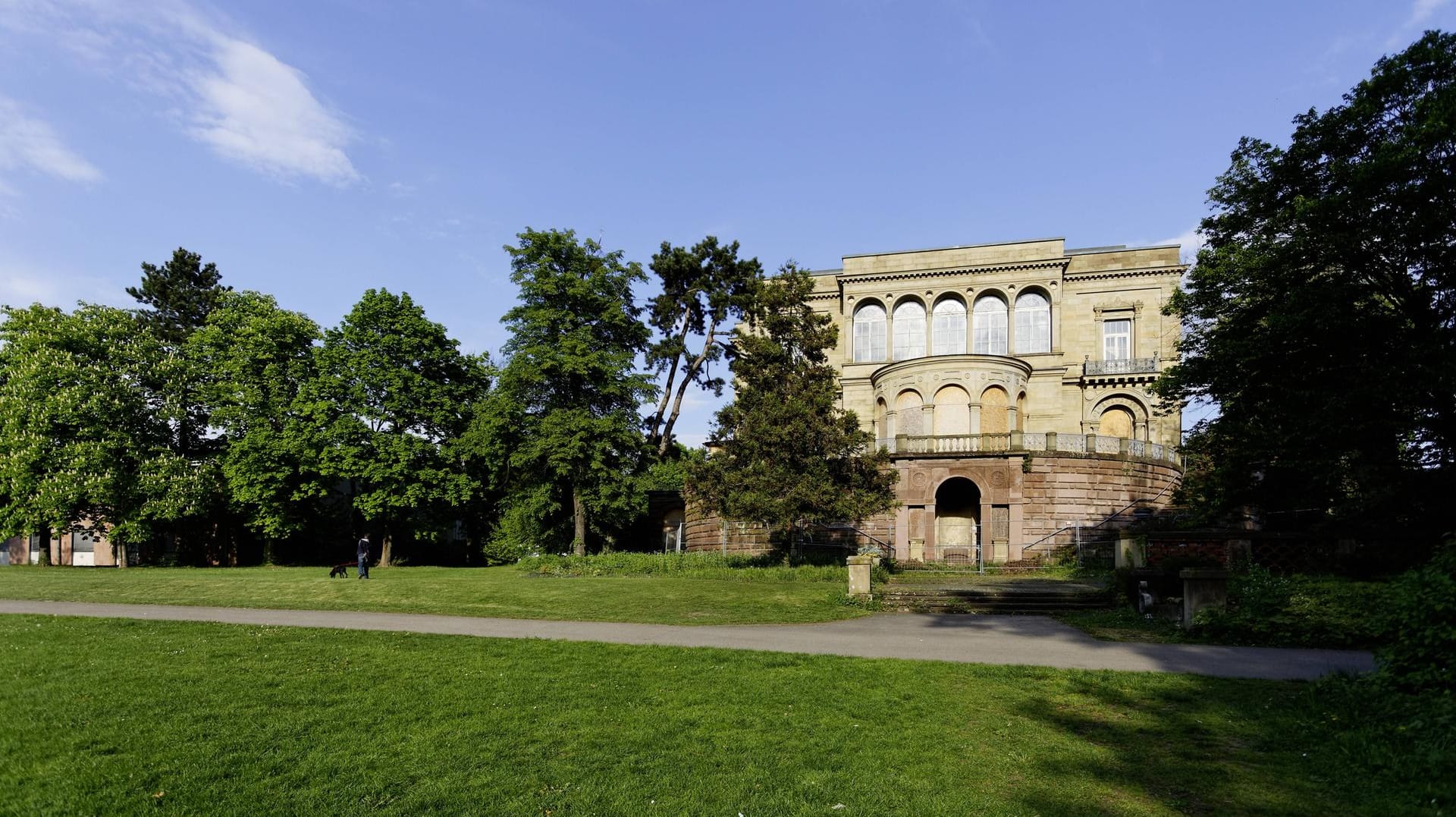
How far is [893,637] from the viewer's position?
1388cm

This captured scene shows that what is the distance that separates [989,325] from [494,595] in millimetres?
33605

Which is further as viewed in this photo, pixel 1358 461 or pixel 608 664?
pixel 1358 461

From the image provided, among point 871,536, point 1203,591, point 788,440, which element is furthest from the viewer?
point 871,536

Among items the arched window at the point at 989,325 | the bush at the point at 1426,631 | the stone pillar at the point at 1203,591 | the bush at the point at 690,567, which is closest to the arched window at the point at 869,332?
the arched window at the point at 989,325

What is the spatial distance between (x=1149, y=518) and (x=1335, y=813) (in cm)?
2910

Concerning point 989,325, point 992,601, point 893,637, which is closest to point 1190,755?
point 893,637

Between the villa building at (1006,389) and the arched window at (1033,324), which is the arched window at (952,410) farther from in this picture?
the arched window at (1033,324)

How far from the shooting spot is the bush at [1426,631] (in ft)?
23.4

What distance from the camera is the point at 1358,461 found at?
55.4ft

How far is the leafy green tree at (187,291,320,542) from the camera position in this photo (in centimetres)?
3534

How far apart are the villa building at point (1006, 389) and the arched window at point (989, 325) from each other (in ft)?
0.31

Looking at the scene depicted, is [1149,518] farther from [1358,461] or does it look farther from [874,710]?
[874,710]

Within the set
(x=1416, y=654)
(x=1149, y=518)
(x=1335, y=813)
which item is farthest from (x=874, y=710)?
(x=1149, y=518)

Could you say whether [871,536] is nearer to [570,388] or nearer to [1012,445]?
[1012,445]
